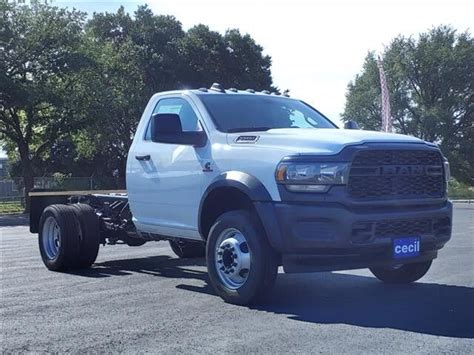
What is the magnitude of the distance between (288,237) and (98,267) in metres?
4.44

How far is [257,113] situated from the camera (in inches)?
312

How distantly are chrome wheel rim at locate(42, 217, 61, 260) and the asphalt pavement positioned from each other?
41 cm

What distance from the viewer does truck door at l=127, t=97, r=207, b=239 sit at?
7477mm

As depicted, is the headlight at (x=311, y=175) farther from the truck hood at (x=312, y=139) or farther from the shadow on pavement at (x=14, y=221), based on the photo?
the shadow on pavement at (x=14, y=221)

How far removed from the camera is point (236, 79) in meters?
48.0

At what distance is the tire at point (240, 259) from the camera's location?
643 cm

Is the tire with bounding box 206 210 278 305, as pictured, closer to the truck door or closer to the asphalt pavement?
the asphalt pavement

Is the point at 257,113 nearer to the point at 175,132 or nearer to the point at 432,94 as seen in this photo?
the point at 175,132

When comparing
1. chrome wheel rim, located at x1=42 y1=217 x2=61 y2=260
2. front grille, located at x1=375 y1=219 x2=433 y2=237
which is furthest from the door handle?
front grille, located at x1=375 y1=219 x2=433 y2=237

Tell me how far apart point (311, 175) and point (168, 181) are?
86.6 inches

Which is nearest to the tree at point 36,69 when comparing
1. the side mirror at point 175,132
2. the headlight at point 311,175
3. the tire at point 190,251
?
the tire at point 190,251

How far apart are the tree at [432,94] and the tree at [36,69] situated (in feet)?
110

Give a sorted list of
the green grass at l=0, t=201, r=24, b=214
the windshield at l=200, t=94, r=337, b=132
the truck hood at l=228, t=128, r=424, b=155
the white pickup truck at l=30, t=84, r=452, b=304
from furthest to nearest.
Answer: the green grass at l=0, t=201, r=24, b=214, the windshield at l=200, t=94, r=337, b=132, the truck hood at l=228, t=128, r=424, b=155, the white pickup truck at l=30, t=84, r=452, b=304

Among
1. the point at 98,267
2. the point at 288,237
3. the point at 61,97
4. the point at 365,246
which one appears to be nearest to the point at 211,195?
the point at 288,237
